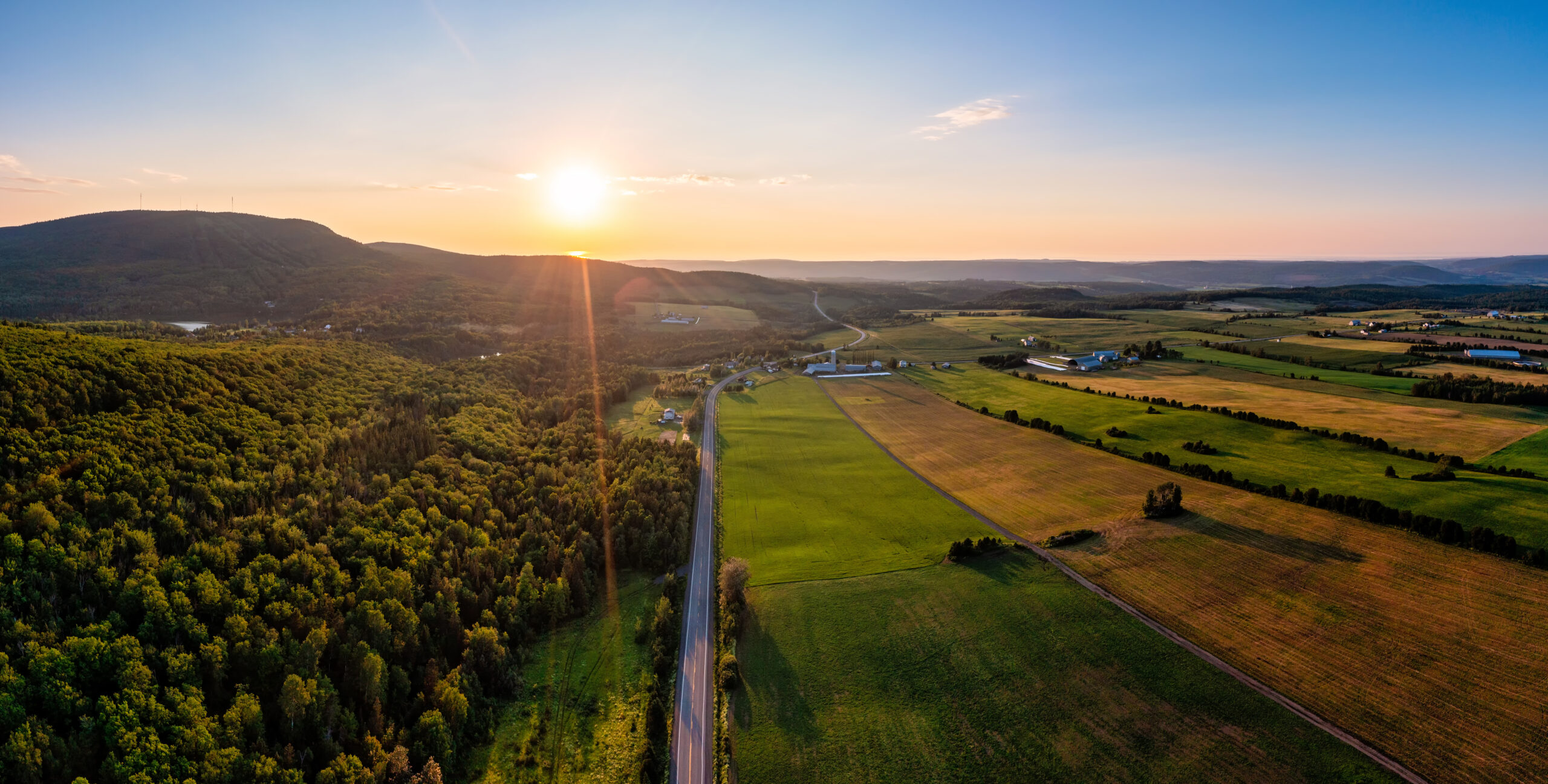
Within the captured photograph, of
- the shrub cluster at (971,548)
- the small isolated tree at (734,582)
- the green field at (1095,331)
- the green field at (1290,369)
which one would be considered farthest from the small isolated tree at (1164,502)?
the green field at (1095,331)

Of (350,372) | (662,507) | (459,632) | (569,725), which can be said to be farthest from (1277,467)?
(350,372)

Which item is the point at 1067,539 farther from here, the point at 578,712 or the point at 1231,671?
the point at 578,712

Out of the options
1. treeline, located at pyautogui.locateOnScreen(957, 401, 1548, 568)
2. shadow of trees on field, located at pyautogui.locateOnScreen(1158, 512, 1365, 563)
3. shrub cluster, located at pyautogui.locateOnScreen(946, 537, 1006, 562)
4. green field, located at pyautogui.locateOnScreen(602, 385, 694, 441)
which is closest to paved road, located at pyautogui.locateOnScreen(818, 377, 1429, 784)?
shrub cluster, located at pyautogui.locateOnScreen(946, 537, 1006, 562)

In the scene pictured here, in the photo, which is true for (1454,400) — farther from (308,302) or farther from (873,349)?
(308,302)

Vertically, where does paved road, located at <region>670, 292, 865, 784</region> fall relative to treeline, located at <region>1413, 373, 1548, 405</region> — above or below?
below

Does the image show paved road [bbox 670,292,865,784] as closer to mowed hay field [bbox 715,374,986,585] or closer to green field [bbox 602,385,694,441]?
mowed hay field [bbox 715,374,986,585]

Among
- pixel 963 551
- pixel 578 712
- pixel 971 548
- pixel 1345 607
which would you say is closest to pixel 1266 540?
pixel 1345 607

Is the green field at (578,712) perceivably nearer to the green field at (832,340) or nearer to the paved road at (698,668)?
the paved road at (698,668)
